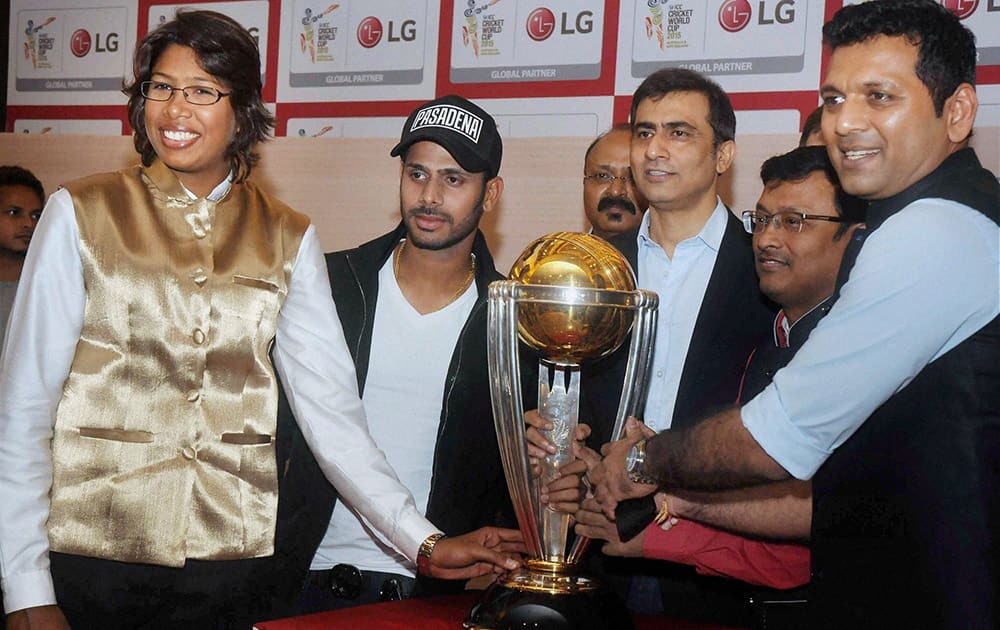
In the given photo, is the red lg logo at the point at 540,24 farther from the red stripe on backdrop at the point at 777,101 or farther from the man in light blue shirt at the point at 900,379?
the man in light blue shirt at the point at 900,379

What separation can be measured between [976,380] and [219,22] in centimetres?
133

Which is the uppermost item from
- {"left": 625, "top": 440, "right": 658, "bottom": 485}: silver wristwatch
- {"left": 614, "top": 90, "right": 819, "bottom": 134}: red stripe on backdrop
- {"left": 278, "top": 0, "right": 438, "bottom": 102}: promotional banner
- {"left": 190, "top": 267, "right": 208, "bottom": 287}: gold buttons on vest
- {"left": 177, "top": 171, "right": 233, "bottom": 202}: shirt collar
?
{"left": 278, "top": 0, "right": 438, "bottom": 102}: promotional banner

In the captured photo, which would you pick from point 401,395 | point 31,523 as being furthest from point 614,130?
point 31,523

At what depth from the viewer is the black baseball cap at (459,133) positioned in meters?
2.38

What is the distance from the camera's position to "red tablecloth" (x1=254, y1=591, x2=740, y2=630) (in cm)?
145

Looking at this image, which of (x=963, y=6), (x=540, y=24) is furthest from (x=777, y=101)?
(x=540, y=24)

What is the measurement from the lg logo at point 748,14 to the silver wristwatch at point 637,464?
1.90 m

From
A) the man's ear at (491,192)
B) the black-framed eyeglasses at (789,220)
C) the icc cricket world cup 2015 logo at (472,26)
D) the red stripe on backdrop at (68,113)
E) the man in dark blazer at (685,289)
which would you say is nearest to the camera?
the man in dark blazer at (685,289)

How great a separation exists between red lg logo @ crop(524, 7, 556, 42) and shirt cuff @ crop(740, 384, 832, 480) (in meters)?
2.24

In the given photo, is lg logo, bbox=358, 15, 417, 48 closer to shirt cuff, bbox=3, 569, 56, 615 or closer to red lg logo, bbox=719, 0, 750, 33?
red lg logo, bbox=719, 0, 750, 33

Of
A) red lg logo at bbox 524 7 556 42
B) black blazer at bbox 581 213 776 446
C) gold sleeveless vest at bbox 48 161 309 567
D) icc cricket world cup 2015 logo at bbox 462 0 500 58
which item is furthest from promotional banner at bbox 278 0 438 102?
gold sleeveless vest at bbox 48 161 309 567

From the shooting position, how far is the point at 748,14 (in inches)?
125

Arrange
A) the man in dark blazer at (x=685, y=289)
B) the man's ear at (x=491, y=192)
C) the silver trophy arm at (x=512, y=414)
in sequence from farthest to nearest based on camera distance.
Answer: the man's ear at (x=491, y=192), the man in dark blazer at (x=685, y=289), the silver trophy arm at (x=512, y=414)

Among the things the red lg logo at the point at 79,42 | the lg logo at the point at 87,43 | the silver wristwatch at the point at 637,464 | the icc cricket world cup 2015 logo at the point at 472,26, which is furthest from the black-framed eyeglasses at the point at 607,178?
the red lg logo at the point at 79,42
